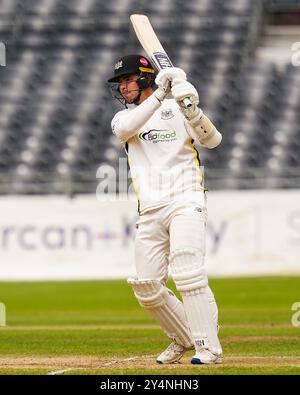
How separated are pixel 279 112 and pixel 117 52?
13.2 feet

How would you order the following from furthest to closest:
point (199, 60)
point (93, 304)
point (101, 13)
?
point (101, 13) < point (199, 60) < point (93, 304)

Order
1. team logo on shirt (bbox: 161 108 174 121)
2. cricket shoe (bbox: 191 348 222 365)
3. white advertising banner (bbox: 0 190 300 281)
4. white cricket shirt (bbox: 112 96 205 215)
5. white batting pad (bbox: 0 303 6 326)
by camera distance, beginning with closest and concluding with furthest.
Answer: cricket shoe (bbox: 191 348 222 365) < white cricket shirt (bbox: 112 96 205 215) < team logo on shirt (bbox: 161 108 174 121) < white batting pad (bbox: 0 303 6 326) < white advertising banner (bbox: 0 190 300 281)

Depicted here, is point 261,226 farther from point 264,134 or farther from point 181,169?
point 181,169

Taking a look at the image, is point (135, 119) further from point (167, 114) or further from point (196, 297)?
point (196, 297)

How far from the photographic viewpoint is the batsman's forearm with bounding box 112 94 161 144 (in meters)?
6.90

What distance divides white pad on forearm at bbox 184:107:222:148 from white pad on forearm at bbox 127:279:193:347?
939 millimetres

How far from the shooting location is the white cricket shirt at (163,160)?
279 inches

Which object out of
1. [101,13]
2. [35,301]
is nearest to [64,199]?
[35,301]

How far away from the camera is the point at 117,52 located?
24.0m

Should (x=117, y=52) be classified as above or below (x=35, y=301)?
above

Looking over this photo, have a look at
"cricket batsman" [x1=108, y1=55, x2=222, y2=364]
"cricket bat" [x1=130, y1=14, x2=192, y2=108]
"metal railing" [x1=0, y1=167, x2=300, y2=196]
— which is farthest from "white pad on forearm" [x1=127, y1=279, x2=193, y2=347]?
"metal railing" [x1=0, y1=167, x2=300, y2=196]

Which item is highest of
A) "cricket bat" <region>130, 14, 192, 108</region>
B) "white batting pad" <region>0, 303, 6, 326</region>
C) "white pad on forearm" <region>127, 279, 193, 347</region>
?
"cricket bat" <region>130, 14, 192, 108</region>

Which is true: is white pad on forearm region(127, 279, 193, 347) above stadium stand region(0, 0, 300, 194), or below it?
below

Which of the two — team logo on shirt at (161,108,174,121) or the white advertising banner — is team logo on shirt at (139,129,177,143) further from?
the white advertising banner
